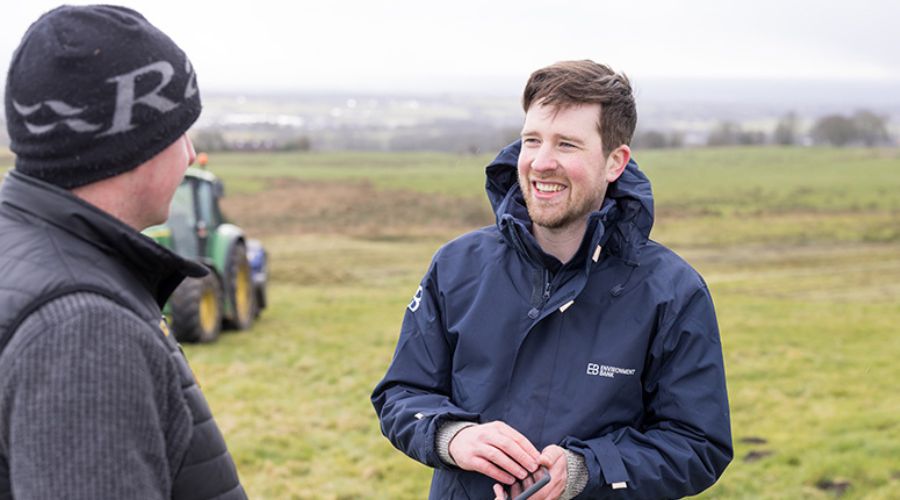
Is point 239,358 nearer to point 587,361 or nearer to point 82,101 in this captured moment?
point 587,361

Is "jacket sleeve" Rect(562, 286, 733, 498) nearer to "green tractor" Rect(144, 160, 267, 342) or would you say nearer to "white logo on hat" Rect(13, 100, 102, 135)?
"white logo on hat" Rect(13, 100, 102, 135)

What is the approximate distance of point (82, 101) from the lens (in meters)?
1.39

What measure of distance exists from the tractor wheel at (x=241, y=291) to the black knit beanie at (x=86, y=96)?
10289 mm

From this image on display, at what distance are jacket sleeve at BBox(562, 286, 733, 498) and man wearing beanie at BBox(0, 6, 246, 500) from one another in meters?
0.95

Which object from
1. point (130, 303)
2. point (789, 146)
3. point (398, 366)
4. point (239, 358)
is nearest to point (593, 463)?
point (398, 366)

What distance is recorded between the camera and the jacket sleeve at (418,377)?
7.50 feet

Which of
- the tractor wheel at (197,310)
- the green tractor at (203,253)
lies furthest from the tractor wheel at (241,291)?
the tractor wheel at (197,310)

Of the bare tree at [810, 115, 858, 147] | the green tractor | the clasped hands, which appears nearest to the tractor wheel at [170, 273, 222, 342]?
the green tractor

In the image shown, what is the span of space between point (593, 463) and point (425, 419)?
15.0 inches

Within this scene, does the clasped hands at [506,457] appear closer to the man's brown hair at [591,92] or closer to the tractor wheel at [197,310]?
the man's brown hair at [591,92]

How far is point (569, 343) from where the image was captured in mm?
2246

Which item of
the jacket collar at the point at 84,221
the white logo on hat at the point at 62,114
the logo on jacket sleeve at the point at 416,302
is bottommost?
the logo on jacket sleeve at the point at 416,302

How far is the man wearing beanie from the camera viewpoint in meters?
1.26

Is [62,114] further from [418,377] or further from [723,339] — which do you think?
[723,339]
